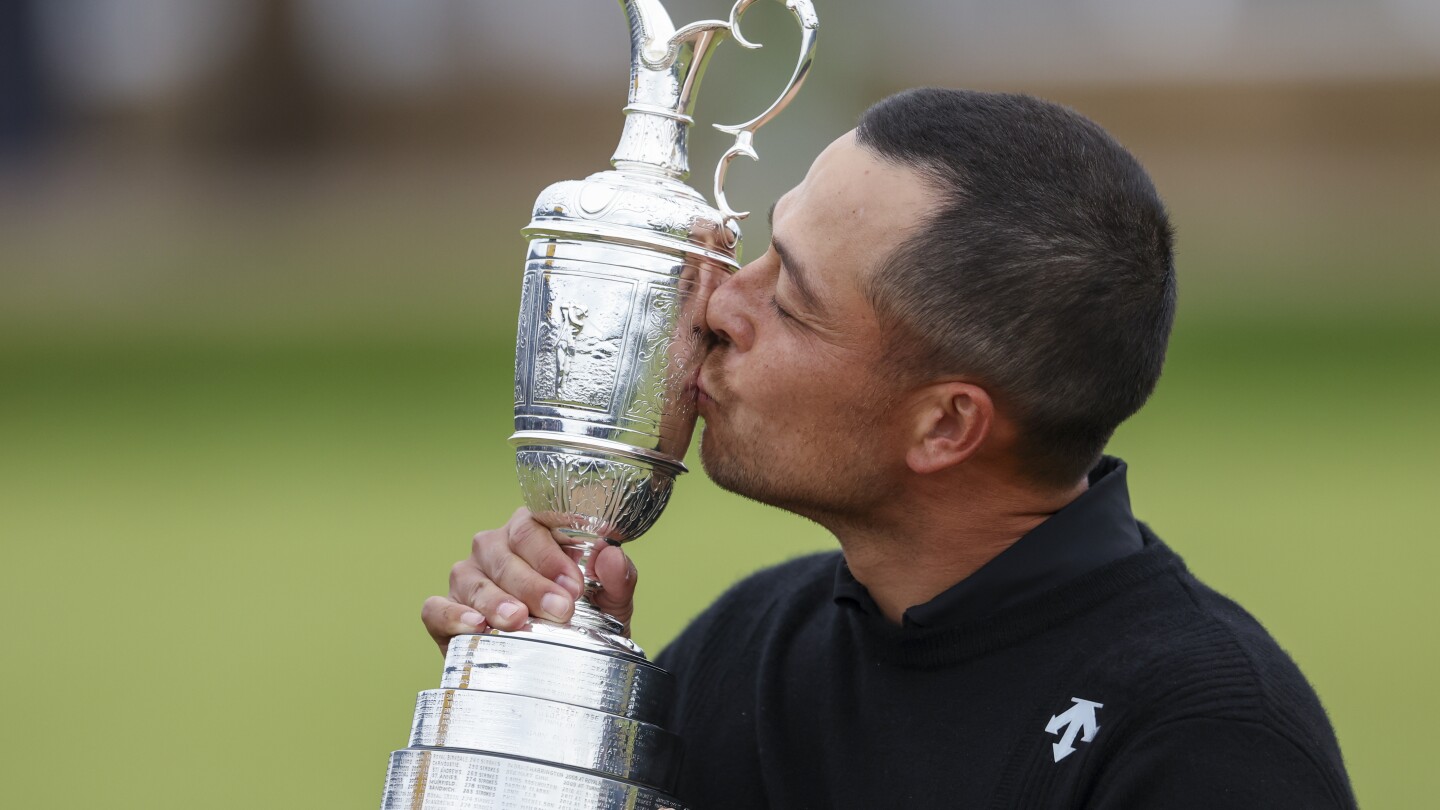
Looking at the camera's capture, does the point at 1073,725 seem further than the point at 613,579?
No

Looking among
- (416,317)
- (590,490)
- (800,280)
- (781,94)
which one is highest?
(416,317)

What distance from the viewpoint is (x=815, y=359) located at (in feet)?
6.57

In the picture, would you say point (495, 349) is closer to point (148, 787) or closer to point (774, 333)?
point (148, 787)

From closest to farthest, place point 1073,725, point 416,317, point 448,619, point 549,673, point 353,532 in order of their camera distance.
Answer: point 1073,725 → point 549,673 → point 448,619 → point 353,532 → point 416,317

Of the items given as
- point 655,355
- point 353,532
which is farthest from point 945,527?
point 353,532

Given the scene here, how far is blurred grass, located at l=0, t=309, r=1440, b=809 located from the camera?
592 cm

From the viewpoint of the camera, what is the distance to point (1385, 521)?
23.4 ft

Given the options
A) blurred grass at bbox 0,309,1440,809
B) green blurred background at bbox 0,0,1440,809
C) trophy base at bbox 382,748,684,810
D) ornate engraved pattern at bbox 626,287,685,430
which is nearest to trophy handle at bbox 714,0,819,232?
ornate engraved pattern at bbox 626,287,685,430

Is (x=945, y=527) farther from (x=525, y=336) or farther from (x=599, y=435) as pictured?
(x=525, y=336)

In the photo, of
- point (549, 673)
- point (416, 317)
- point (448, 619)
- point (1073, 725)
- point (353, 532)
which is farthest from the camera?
point (416, 317)

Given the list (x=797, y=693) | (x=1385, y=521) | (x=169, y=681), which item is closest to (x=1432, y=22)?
(x=1385, y=521)

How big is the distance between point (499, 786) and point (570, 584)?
0.85 feet

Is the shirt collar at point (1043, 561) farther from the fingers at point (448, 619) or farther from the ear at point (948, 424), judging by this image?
the fingers at point (448, 619)

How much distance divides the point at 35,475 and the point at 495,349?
2366 millimetres
